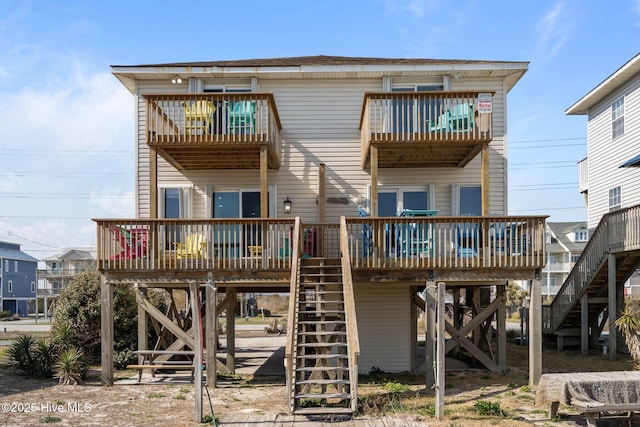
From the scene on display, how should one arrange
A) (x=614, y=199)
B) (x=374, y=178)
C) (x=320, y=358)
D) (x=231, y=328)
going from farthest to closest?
(x=614, y=199)
(x=231, y=328)
(x=374, y=178)
(x=320, y=358)

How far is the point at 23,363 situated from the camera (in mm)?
14219

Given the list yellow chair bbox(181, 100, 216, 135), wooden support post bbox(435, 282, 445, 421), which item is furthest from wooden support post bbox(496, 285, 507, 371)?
yellow chair bbox(181, 100, 216, 135)

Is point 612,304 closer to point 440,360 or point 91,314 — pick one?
point 440,360

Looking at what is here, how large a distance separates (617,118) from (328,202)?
13.9 metres

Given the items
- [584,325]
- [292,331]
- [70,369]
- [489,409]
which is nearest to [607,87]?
[584,325]

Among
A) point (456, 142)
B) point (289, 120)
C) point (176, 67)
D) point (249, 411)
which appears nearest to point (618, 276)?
point (456, 142)

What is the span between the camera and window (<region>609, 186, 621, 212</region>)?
75.0 ft

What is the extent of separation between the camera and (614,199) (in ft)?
76.4

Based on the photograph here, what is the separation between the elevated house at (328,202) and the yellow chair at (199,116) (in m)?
0.04

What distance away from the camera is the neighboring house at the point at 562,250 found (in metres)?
58.1

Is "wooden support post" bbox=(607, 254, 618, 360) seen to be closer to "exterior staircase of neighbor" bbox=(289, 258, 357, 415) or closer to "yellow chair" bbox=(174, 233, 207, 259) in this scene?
"exterior staircase of neighbor" bbox=(289, 258, 357, 415)

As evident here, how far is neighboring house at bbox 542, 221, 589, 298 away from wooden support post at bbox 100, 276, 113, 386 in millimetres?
52480

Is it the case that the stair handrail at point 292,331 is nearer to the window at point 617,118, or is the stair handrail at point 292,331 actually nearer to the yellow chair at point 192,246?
the yellow chair at point 192,246

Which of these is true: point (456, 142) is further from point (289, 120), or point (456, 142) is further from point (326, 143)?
point (289, 120)
